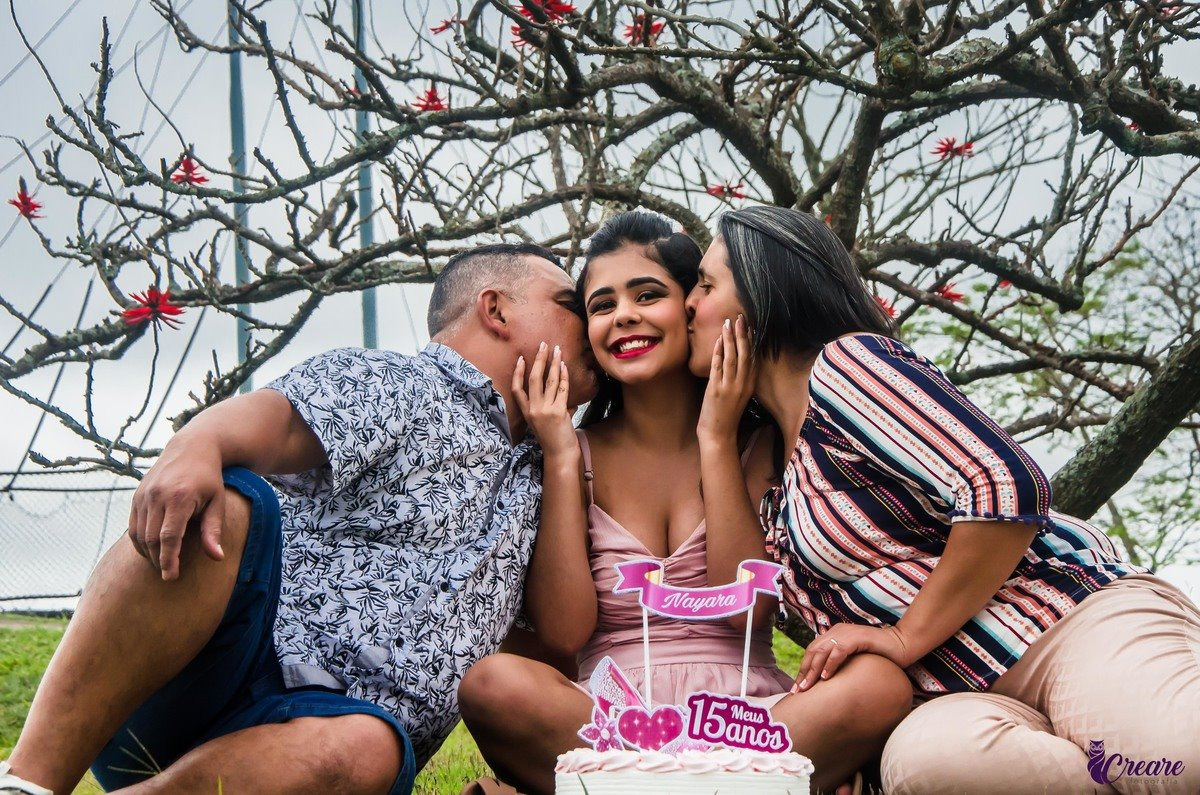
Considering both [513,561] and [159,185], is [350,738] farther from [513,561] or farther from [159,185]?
[159,185]

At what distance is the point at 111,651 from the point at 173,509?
27cm

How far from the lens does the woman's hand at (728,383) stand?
2834 mm

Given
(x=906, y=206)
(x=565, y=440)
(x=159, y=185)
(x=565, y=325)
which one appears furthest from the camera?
(x=906, y=206)

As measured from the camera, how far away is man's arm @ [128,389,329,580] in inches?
76.0

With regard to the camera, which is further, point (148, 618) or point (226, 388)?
point (226, 388)

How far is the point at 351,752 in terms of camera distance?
7.06ft

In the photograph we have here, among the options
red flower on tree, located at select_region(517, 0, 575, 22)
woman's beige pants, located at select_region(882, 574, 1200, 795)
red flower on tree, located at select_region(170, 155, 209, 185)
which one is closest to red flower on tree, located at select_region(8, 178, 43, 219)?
red flower on tree, located at select_region(170, 155, 209, 185)

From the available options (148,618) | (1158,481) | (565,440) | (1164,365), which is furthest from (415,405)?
(1158,481)

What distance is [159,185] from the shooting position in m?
3.66

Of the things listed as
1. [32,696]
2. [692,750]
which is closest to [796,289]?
[692,750]

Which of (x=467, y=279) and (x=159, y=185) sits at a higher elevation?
(x=159, y=185)

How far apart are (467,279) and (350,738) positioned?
1.39 m

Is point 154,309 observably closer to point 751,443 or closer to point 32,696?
point 751,443

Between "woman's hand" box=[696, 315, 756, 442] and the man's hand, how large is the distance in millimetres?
1237
